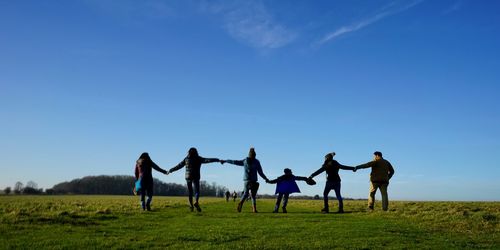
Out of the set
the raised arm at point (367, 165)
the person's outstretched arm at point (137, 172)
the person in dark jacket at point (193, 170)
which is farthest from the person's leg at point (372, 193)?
the person's outstretched arm at point (137, 172)

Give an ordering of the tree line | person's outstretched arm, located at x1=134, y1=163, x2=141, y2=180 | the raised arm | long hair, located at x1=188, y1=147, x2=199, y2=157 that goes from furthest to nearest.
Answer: the tree line → the raised arm → person's outstretched arm, located at x1=134, y1=163, x2=141, y2=180 → long hair, located at x1=188, y1=147, x2=199, y2=157

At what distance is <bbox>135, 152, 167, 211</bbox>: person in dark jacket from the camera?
70.2ft

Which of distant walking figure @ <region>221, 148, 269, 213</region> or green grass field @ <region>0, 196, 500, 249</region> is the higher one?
distant walking figure @ <region>221, 148, 269, 213</region>

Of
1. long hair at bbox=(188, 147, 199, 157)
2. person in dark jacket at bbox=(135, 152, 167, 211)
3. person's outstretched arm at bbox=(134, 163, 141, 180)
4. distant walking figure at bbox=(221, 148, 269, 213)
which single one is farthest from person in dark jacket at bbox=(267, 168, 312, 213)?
person's outstretched arm at bbox=(134, 163, 141, 180)

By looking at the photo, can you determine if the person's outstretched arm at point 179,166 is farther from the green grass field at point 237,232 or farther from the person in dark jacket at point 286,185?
the person in dark jacket at point 286,185

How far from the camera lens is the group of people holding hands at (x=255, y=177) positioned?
21.4 metres

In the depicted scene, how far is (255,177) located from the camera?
2189 centimetres

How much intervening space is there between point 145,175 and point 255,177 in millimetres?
5062

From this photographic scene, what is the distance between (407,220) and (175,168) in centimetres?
1047

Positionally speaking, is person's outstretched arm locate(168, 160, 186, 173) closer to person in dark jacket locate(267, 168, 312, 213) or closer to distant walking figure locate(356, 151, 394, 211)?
person in dark jacket locate(267, 168, 312, 213)

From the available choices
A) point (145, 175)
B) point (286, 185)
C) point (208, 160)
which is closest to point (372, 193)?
point (286, 185)

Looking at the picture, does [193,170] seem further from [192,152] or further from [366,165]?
[366,165]

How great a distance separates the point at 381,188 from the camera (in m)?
22.9

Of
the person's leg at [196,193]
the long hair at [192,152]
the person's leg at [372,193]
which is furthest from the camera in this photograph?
the person's leg at [372,193]
